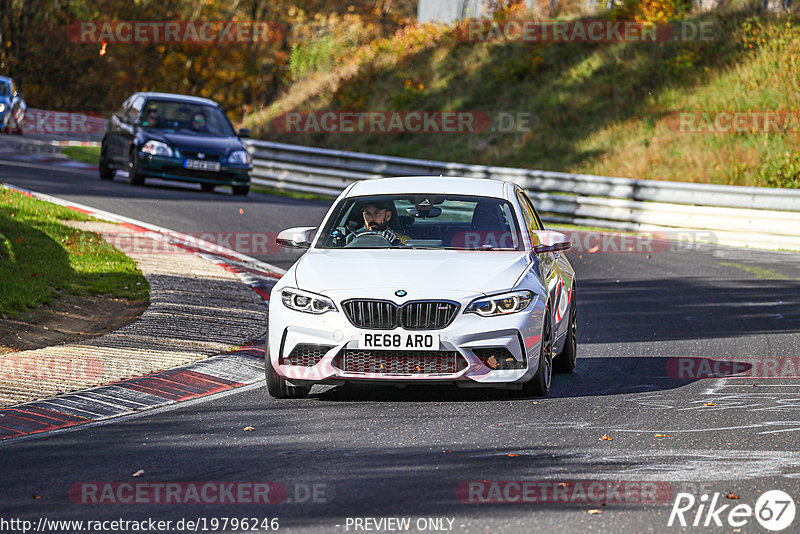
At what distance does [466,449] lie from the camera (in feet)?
22.6

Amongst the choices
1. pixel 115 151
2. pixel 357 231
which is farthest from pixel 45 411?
pixel 115 151

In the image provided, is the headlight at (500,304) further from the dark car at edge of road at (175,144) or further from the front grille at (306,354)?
the dark car at edge of road at (175,144)

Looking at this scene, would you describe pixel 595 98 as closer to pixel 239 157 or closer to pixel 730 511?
pixel 239 157

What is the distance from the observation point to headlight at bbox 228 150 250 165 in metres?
24.1

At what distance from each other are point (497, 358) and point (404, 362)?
2.05 ft

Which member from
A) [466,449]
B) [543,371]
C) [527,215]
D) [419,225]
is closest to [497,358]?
[543,371]

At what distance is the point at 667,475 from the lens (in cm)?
630

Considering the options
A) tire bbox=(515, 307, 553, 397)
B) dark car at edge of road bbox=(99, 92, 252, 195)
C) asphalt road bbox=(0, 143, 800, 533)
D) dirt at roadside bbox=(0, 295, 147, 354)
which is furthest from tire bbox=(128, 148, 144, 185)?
tire bbox=(515, 307, 553, 397)

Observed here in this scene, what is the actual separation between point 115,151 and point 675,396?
1818 centimetres

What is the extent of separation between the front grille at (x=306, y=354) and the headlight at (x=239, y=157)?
16.2 meters

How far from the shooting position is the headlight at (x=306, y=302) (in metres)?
8.19

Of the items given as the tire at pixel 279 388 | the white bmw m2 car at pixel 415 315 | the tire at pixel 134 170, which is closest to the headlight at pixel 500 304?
the white bmw m2 car at pixel 415 315

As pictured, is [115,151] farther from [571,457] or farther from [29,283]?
[571,457]

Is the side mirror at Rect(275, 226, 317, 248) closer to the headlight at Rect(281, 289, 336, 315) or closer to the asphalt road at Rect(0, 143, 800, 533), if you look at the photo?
the headlight at Rect(281, 289, 336, 315)
